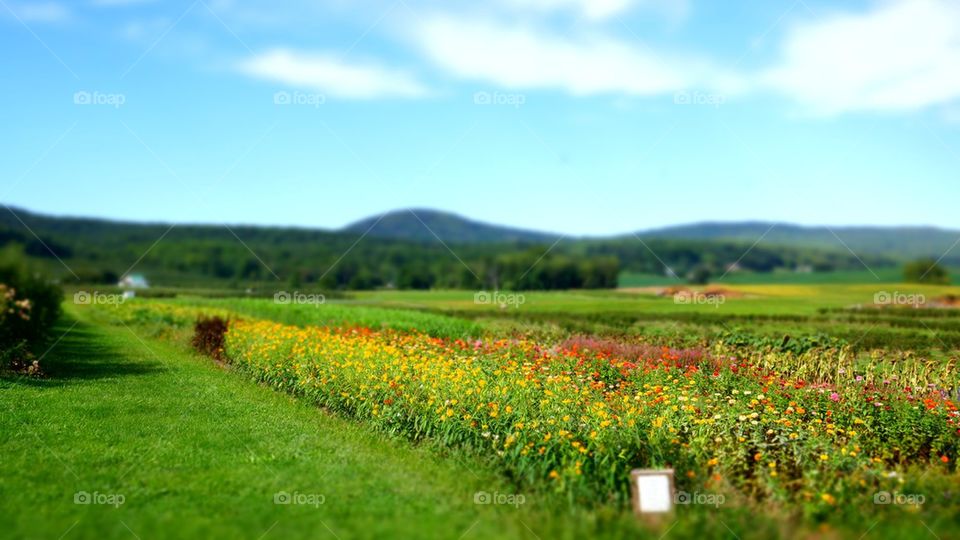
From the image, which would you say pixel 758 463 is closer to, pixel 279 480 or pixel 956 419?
pixel 956 419

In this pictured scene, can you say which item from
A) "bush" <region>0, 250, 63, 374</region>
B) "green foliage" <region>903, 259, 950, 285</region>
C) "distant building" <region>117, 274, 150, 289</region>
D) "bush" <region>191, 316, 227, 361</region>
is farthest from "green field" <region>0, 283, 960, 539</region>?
"distant building" <region>117, 274, 150, 289</region>

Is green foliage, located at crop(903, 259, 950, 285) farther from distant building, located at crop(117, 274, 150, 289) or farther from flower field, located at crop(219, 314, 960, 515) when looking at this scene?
distant building, located at crop(117, 274, 150, 289)

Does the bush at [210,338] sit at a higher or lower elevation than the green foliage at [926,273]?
lower

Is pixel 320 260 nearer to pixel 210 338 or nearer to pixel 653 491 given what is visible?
pixel 210 338

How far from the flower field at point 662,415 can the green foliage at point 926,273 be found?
30.9 m

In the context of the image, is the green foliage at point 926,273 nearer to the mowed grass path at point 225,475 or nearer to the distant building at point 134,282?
the mowed grass path at point 225,475

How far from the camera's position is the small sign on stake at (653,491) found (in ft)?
21.1

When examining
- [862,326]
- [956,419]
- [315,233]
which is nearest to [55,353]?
[956,419]

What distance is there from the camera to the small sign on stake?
21.1ft

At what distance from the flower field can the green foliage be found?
3093cm

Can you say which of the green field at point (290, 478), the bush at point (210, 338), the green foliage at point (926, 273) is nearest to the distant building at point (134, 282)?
the bush at point (210, 338)

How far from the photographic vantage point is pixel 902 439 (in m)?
8.85

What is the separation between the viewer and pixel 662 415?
924 centimetres

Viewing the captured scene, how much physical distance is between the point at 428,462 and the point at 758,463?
11.6ft
